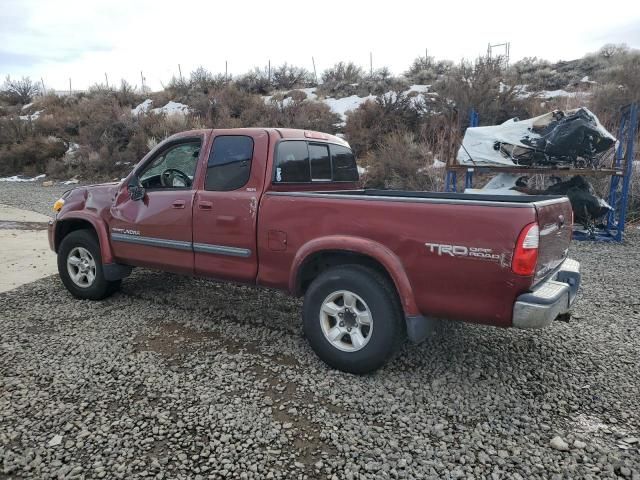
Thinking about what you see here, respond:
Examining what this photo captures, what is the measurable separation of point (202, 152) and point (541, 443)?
11.7 feet

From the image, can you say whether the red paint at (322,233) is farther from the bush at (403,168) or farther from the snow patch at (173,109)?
the snow patch at (173,109)

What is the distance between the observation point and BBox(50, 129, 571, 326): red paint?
2.94m

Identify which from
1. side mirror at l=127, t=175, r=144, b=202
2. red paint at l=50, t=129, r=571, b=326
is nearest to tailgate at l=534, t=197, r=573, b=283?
red paint at l=50, t=129, r=571, b=326

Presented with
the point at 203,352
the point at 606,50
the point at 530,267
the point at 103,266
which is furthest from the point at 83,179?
the point at 606,50

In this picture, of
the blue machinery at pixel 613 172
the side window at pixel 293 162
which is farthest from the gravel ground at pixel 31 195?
the blue machinery at pixel 613 172

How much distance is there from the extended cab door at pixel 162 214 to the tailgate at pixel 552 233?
117 inches

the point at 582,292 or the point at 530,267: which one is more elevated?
the point at 530,267

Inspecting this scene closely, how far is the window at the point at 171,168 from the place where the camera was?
15.0 feet

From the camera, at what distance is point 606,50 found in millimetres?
23141

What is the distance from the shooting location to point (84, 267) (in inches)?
203

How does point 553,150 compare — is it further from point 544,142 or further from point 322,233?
point 322,233

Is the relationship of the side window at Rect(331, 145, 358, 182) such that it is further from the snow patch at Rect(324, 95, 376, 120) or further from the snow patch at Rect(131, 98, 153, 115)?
the snow patch at Rect(131, 98, 153, 115)

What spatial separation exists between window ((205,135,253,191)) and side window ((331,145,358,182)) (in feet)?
3.50

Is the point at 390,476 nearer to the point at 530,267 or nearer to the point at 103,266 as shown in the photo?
the point at 530,267
